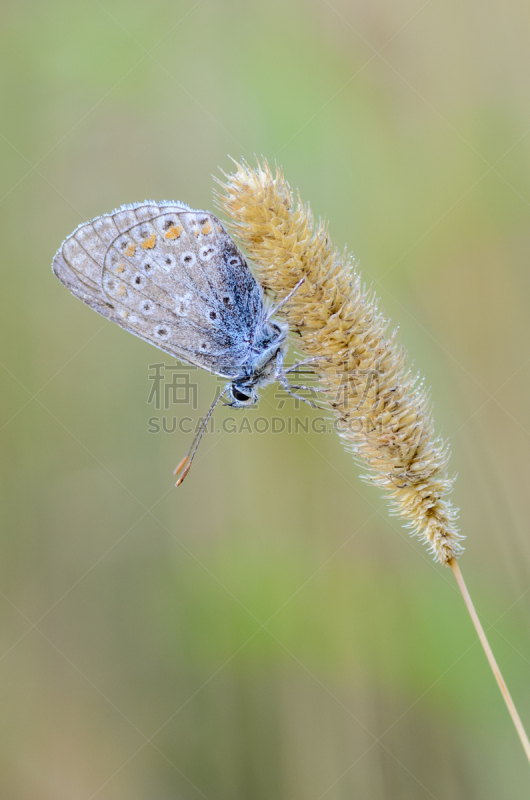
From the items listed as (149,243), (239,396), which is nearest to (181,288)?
(149,243)

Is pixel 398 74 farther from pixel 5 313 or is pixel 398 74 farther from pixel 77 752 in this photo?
pixel 77 752

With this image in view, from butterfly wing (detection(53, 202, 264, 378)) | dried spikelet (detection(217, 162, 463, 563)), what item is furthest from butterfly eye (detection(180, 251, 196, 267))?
dried spikelet (detection(217, 162, 463, 563))

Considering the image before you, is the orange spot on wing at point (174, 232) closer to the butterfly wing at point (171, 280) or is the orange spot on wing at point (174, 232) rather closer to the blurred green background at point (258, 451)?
the butterfly wing at point (171, 280)

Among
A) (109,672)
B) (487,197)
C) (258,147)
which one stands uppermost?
(487,197)

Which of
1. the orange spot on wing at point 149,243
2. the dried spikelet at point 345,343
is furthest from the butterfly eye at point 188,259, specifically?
the dried spikelet at point 345,343

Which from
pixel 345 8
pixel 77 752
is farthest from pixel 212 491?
pixel 345 8

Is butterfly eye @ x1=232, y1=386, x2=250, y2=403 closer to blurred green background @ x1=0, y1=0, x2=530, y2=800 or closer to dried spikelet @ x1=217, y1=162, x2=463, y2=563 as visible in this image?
blurred green background @ x1=0, y1=0, x2=530, y2=800

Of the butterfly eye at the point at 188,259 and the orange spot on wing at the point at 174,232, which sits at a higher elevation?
the orange spot on wing at the point at 174,232

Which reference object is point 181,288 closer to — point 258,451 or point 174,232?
point 174,232
